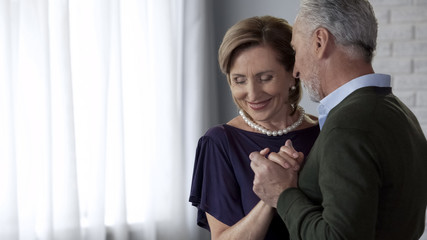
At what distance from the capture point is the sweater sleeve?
115 cm

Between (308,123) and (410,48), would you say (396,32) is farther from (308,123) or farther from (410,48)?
(308,123)

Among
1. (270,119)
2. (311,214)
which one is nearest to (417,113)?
(270,119)

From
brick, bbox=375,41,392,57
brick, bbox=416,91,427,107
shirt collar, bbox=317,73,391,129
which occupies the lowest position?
brick, bbox=416,91,427,107

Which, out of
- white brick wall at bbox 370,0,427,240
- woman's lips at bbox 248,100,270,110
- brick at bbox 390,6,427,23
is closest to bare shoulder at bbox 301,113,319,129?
woman's lips at bbox 248,100,270,110

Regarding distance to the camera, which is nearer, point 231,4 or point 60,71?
point 60,71

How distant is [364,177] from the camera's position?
3.79 ft

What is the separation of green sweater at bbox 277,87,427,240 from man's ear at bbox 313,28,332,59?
135 mm

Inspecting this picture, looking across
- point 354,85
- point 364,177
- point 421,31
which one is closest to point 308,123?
point 354,85

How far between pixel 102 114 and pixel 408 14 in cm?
187

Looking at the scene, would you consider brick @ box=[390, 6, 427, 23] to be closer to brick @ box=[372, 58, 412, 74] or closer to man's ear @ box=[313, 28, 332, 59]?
brick @ box=[372, 58, 412, 74]

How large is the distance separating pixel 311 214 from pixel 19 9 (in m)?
1.99

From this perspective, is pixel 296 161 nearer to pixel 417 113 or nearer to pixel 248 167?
pixel 248 167

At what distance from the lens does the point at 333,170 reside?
3.84ft

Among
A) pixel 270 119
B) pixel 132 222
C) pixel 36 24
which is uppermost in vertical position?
pixel 36 24
